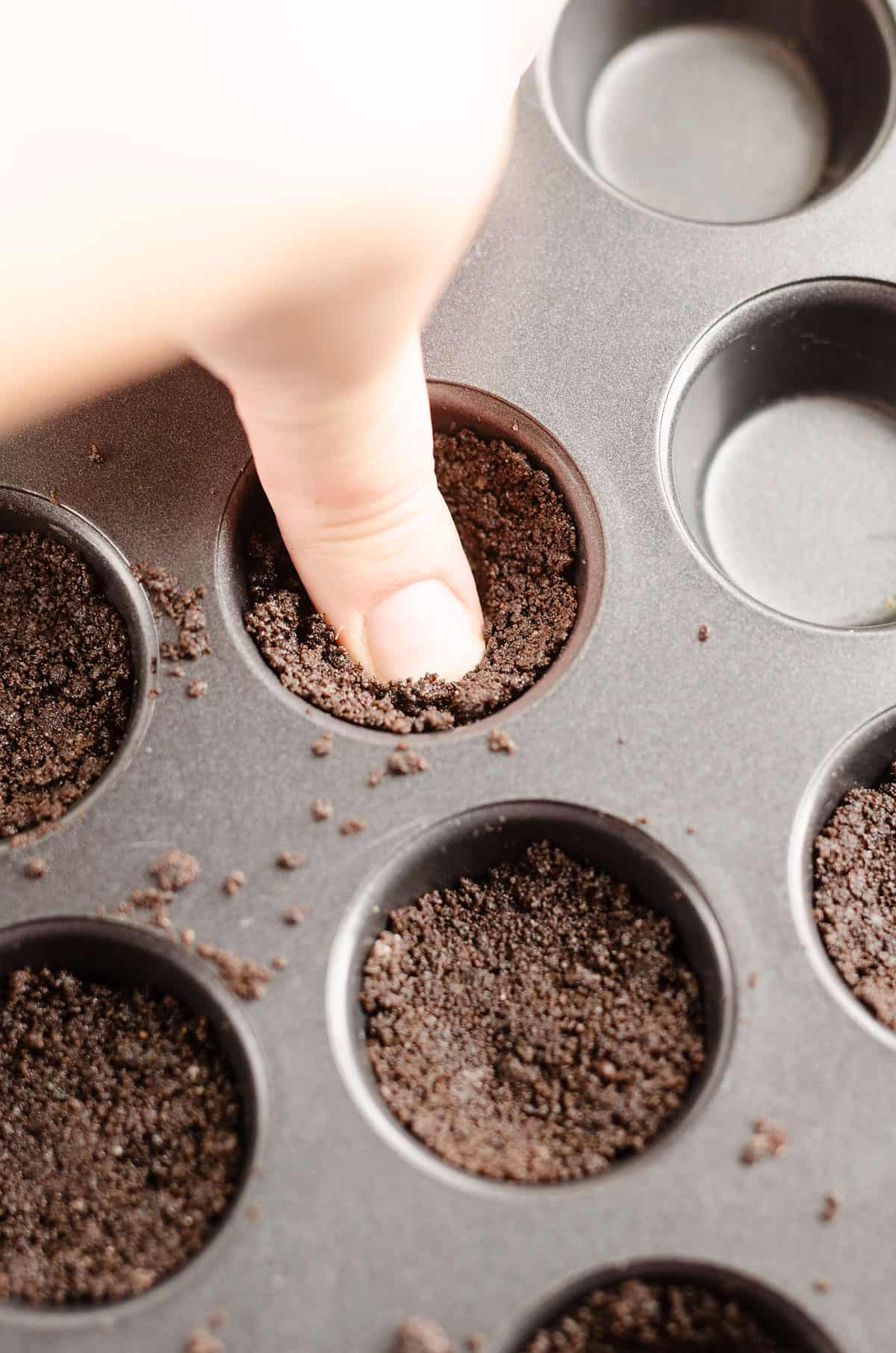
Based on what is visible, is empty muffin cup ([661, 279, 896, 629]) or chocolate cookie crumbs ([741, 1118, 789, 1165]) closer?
chocolate cookie crumbs ([741, 1118, 789, 1165])

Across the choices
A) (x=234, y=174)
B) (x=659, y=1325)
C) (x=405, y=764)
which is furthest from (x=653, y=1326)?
(x=234, y=174)

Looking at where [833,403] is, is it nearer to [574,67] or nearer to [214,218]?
[574,67]

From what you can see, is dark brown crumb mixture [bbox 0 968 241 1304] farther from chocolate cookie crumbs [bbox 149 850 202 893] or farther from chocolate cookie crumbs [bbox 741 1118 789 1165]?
chocolate cookie crumbs [bbox 741 1118 789 1165]

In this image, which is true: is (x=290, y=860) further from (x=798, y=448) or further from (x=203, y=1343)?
(x=798, y=448)

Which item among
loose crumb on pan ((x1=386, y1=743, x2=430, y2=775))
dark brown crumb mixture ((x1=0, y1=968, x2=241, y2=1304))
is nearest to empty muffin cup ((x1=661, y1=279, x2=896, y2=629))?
loose crumb on pan ((x1=386, y1=743, x2=430, y2=775))

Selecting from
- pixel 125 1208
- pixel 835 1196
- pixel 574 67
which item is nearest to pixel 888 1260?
pixel 835 1196

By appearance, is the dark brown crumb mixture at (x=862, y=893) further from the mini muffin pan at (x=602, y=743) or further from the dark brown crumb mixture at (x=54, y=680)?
the dark brown crumb mixture at (x=54, y=680)
